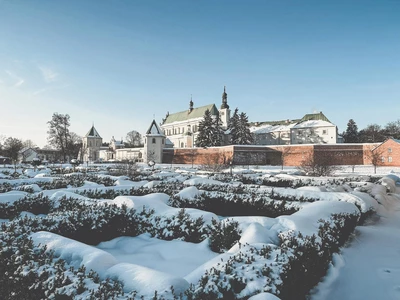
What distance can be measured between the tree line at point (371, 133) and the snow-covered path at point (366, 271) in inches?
2163

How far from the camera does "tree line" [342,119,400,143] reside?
185ft

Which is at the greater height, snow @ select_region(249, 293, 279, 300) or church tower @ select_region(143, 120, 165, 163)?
church tower @ select_region(143, 120, 165, 163)

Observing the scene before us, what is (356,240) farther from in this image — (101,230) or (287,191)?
(101,230)

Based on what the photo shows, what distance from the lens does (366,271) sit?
16.5 feet

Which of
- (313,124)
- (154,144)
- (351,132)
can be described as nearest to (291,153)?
(313,124)

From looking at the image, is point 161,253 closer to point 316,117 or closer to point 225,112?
point 316,117

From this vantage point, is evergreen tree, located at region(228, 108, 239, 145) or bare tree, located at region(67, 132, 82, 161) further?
bare tree, located at region(67, 132, 82, 161)

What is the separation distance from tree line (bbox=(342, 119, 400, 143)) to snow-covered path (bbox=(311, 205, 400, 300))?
2163 inches

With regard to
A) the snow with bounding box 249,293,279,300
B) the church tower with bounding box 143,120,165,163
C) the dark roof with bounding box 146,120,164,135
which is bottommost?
the snow with bounding box 249,293,279,300

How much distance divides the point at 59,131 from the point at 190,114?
31.3 metres

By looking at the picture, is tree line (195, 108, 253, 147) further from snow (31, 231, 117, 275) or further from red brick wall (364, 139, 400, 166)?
snow (31, 231, 117, 275)

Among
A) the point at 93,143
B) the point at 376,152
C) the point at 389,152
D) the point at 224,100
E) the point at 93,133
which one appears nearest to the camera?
the point at 376,152

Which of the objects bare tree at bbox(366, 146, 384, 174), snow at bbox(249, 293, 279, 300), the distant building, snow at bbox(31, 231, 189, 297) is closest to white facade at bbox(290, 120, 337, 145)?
the distant building

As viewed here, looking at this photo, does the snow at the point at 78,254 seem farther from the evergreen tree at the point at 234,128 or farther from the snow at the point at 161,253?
the evergreen tree at the point at 234,128
